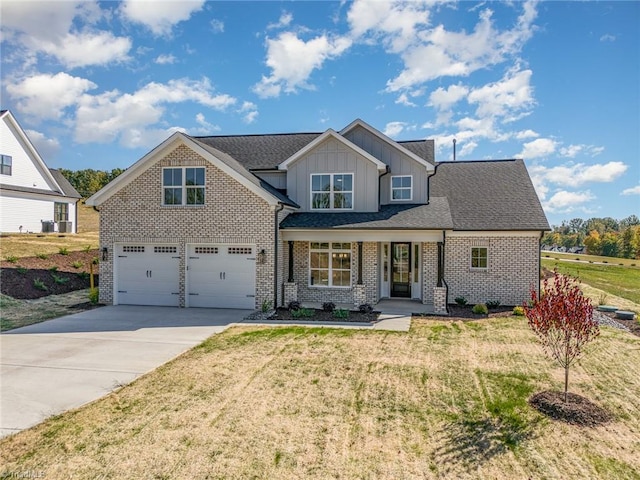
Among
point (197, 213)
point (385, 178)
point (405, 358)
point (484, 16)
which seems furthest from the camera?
point (385, 178)

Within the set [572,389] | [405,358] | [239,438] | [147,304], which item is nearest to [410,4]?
[405,358]

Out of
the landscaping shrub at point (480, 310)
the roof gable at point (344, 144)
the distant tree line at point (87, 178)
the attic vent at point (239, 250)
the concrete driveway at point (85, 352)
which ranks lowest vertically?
the concrete driveway at point (85, 352)

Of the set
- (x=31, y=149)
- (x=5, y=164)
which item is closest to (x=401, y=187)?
(x=5, y=164)

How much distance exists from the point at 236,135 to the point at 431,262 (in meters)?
12.1

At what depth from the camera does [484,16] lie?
Answer: 12.2 metres

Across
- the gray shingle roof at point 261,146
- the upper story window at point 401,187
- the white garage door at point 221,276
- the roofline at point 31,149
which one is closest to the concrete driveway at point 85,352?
the white garage door at point 221,276

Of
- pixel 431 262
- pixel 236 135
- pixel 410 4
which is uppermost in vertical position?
pixel 410 4

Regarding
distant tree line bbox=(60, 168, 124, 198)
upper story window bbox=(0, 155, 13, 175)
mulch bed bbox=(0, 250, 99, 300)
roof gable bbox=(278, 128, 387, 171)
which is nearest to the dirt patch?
roof gable bbox=(278, 128, 387, 171)

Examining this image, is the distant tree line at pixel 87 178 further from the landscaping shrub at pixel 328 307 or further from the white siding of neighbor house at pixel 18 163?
the landscaping shrub at pixel 328 307

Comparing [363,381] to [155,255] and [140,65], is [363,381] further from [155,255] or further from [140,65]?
[140,65]

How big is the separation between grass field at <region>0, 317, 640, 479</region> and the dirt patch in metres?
0.16

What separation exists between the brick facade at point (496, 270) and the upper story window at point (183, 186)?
32.1ft

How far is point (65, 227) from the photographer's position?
30062 mm

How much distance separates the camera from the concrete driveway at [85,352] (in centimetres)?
643
